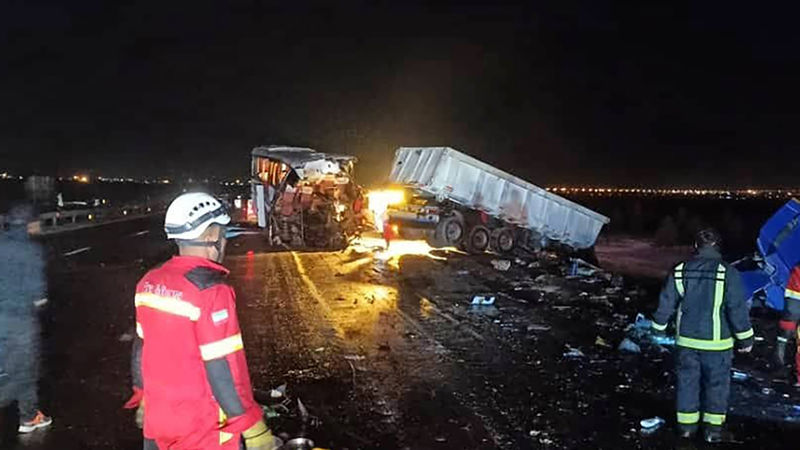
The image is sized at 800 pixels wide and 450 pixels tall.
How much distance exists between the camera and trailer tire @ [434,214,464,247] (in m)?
18.8

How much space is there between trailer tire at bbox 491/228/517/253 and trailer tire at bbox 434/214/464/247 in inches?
37.1

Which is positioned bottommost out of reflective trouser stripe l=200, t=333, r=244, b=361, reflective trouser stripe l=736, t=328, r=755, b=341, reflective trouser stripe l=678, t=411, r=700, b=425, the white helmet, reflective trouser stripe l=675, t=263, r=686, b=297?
reflective trouser stripe l=678, t=411, r=700, b=425

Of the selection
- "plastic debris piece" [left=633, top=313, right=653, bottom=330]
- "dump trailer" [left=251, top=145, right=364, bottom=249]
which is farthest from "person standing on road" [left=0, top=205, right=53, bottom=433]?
"plastic debris piece" [left=633, top=313, right=653, bottom=330]

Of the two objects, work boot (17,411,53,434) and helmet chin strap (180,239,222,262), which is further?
work boot (17,411,53,434)

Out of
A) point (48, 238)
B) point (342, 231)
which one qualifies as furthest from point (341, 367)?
point (48, 238)

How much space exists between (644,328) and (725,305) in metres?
4.26

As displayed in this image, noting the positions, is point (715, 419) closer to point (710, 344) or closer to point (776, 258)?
point (710, 344)

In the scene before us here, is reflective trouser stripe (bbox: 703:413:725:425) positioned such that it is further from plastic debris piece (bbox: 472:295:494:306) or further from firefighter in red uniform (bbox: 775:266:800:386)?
plastic debris piece (bbox: 472:295:494:306)

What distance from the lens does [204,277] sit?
8.49ft

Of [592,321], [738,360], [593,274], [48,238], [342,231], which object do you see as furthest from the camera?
[48,238]

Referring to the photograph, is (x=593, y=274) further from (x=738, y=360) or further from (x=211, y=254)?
(x=211, y=254)

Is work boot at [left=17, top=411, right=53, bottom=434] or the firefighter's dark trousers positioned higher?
the firefighter's dark trousers

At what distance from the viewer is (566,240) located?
64.1 ft

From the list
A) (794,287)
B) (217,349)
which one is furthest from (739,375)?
(217,349)
